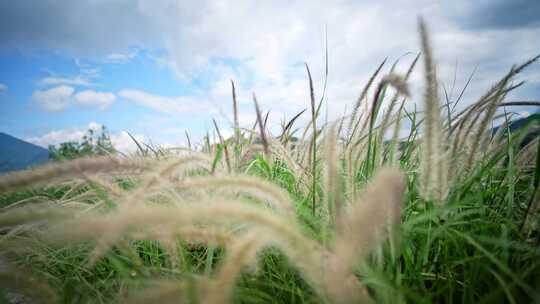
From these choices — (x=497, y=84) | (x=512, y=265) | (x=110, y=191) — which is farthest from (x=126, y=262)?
(x=497, y=84)

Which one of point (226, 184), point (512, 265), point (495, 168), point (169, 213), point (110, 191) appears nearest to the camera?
point (169, 213)

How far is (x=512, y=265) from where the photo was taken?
100 centimetres

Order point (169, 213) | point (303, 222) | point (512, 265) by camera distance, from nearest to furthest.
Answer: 1. point (169, 213)
2. point (512, 265)
3. point (303, 222)

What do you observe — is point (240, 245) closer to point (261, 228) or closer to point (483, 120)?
point (261, 228)

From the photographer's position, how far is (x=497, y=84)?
3.90 feet

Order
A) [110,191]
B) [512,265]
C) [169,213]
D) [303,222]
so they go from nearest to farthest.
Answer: [169,213], [512,265], [110,191], [303,222]

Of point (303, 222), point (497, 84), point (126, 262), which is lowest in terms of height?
point (126, 262)

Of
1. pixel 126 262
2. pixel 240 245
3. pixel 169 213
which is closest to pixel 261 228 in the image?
pixel 240 245

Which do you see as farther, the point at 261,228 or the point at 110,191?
the point at 110,191

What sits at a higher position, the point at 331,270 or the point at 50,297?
the point at 331,270

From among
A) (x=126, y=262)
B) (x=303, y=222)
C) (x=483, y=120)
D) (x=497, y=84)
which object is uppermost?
(x=497, y=84)

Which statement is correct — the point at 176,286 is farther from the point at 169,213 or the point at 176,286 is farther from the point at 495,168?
the point at 495,168

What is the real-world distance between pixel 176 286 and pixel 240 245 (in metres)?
0.18

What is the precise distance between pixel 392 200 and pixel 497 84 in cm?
96
